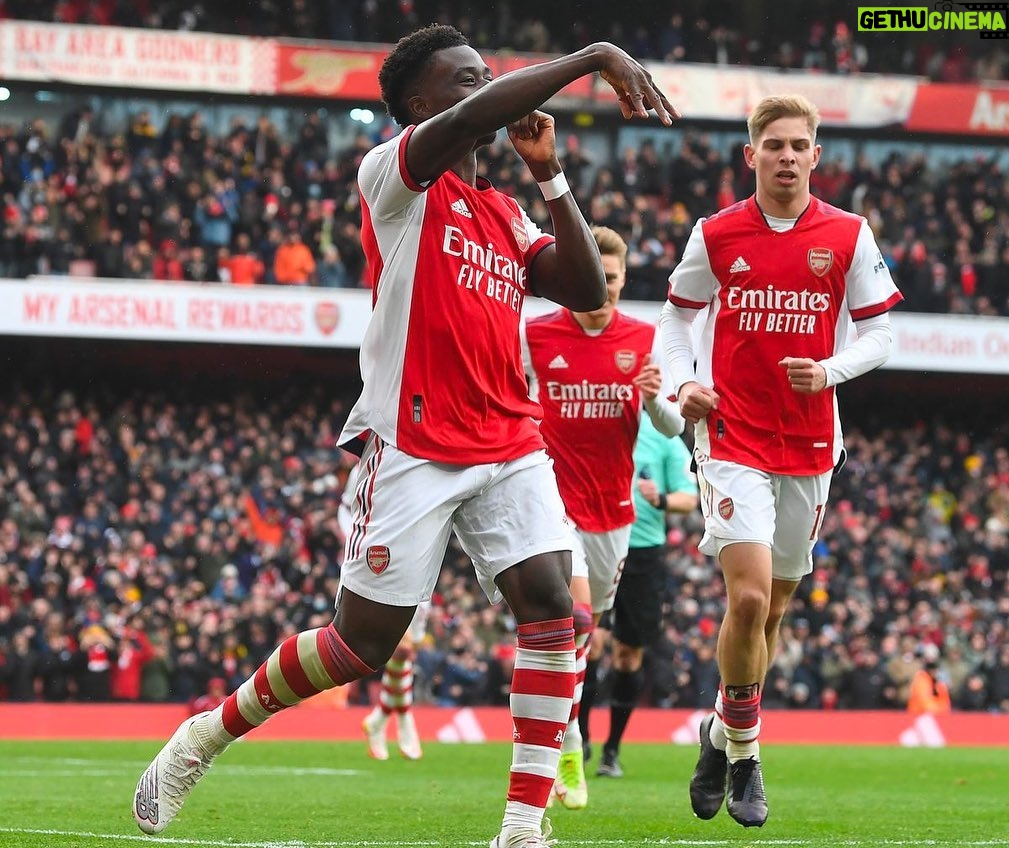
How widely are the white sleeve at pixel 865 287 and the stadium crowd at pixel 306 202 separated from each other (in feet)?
63.0

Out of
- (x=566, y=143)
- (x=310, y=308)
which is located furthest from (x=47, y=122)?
(x=566, y=143)

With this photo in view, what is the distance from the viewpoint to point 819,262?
658 cm

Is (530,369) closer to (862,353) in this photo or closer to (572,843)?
(862,353)

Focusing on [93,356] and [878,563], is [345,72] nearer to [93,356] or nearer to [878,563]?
[93,356]

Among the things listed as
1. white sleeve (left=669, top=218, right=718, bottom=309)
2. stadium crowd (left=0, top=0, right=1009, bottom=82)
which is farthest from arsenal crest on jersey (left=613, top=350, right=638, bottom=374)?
stadium crowd (left=0, top=0, right=1009, bottom=82)

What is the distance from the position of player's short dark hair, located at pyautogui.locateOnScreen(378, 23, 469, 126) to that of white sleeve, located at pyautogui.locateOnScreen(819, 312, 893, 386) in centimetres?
203

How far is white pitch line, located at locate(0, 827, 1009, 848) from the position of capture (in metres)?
5.79

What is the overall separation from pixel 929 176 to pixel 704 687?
14.9 meters

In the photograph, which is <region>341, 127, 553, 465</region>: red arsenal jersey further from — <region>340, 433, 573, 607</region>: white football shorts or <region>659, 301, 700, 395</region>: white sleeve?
<region>659, 301, 700, 395</region>: white sleeve

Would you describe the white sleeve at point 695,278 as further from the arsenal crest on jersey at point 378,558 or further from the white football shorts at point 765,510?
the arsenal crest on jersey at point 378,558

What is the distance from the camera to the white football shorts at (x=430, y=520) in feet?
16.7

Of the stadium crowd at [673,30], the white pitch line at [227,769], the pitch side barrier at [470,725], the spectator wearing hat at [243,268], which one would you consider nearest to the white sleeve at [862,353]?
the white pitch line at [227,769]

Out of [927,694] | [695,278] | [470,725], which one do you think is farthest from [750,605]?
[927,694]

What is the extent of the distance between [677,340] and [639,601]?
400 cm
